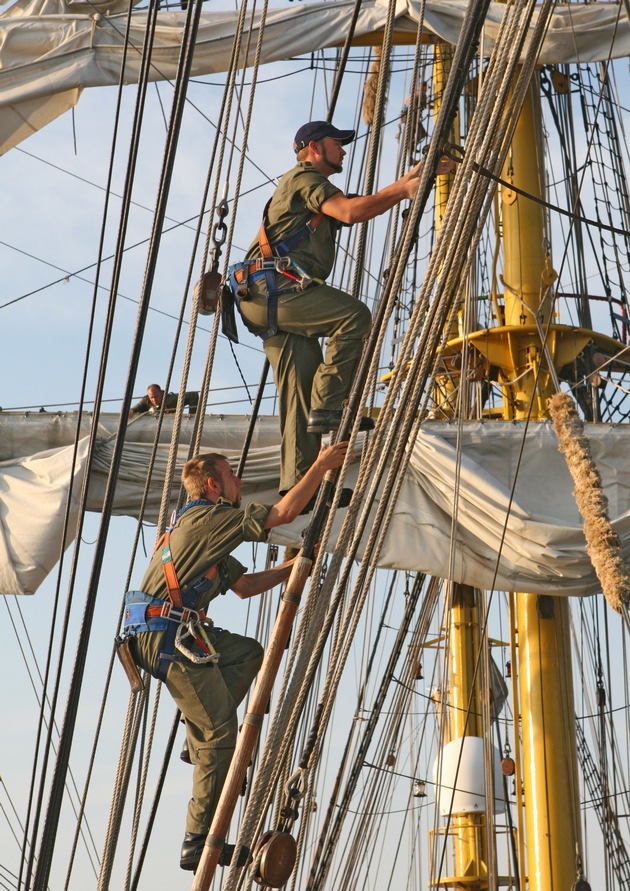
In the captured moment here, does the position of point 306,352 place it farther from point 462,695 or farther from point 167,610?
point 462,695

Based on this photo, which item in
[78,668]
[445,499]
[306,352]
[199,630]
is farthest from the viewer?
[445,499]

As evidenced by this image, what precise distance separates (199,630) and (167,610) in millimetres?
116

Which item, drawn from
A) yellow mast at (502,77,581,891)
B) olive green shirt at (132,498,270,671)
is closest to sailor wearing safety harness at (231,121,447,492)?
olive green shirt at (132,498,270,671)

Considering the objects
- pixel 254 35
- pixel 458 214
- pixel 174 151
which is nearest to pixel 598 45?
pixel 254 35

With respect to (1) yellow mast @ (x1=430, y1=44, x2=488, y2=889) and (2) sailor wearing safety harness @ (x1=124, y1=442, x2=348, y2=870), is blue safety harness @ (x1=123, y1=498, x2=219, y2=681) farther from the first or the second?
(1) yellow mast @ (x1=430, y1=44, x2=488, y2=889)

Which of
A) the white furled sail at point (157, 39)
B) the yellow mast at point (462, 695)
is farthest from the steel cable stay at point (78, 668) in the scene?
the yellow mast at point (462, 695)

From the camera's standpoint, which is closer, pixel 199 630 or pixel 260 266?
pixel 199 630

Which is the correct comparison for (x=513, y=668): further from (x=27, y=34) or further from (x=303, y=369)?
(x=27, y=34)

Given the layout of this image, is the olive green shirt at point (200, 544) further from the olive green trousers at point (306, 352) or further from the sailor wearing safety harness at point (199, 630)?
the olive green trousers at point (306, 352)

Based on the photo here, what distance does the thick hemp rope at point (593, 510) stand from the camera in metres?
3.78

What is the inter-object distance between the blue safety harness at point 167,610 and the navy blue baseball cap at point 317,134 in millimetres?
1424

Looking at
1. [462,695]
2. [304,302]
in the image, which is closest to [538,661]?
[462,695]

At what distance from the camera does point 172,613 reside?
3.95 meters

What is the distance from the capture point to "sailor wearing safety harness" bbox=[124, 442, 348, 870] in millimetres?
3943
